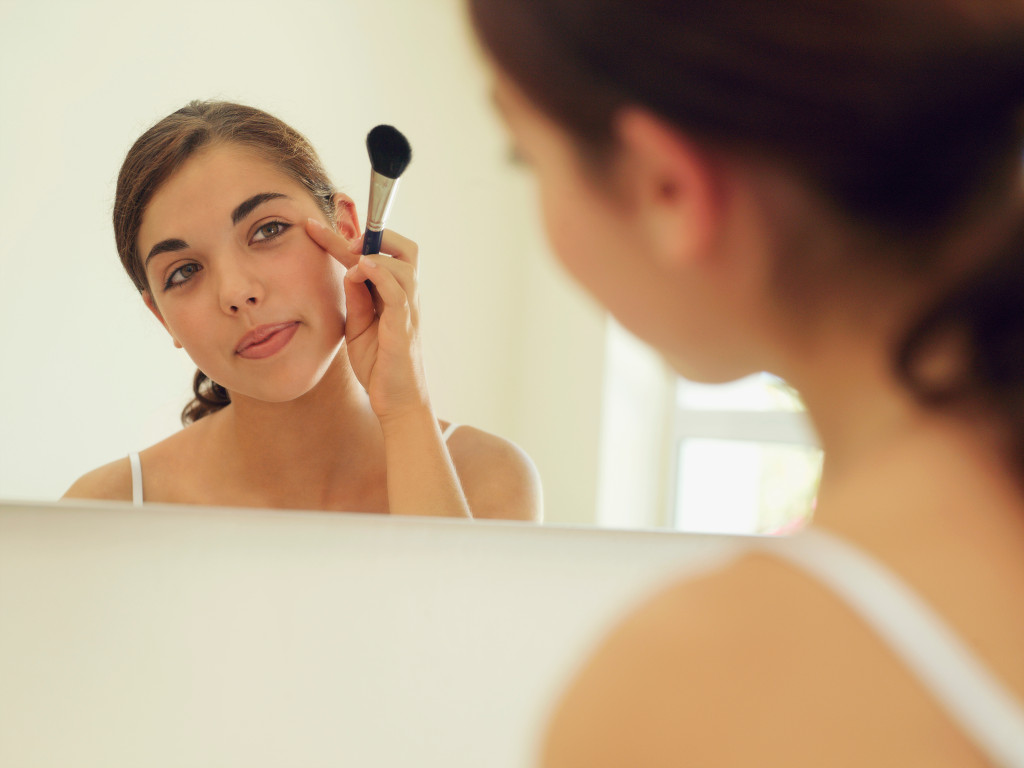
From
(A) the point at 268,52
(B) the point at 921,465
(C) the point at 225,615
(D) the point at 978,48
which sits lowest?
(C) the point at 225,615

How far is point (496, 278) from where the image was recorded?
0.64 metres

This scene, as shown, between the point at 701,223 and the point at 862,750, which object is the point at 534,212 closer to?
the point at 701,223

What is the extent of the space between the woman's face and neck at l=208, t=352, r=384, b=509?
1.0 inches

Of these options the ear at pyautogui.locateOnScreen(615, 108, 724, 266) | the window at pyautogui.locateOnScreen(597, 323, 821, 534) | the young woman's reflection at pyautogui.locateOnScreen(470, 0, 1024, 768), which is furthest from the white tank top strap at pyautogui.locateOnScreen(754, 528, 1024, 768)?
the window at pyautogui.locateOnScreen(597, 323, 821, 534)

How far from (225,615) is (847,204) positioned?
57 cm

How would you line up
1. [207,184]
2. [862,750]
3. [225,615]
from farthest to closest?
[225,615] < [207,184] < [862,750]

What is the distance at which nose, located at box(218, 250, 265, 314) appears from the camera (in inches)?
22.8

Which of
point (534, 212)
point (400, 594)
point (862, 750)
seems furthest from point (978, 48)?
point (400, 594)

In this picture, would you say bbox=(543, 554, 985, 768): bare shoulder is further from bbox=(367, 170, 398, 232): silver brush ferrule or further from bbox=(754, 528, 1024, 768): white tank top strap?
bbox=(367, 170, 398, 232): silver brush ferrule

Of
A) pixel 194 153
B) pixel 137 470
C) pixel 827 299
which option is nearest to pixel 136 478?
pixel 137 470

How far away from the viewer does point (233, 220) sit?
0.58 meters

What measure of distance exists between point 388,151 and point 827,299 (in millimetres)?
392

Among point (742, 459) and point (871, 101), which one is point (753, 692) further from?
point (742, 459)

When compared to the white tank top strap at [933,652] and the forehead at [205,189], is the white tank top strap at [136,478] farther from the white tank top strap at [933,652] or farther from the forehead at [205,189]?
the white tank top strap at [933,652]
